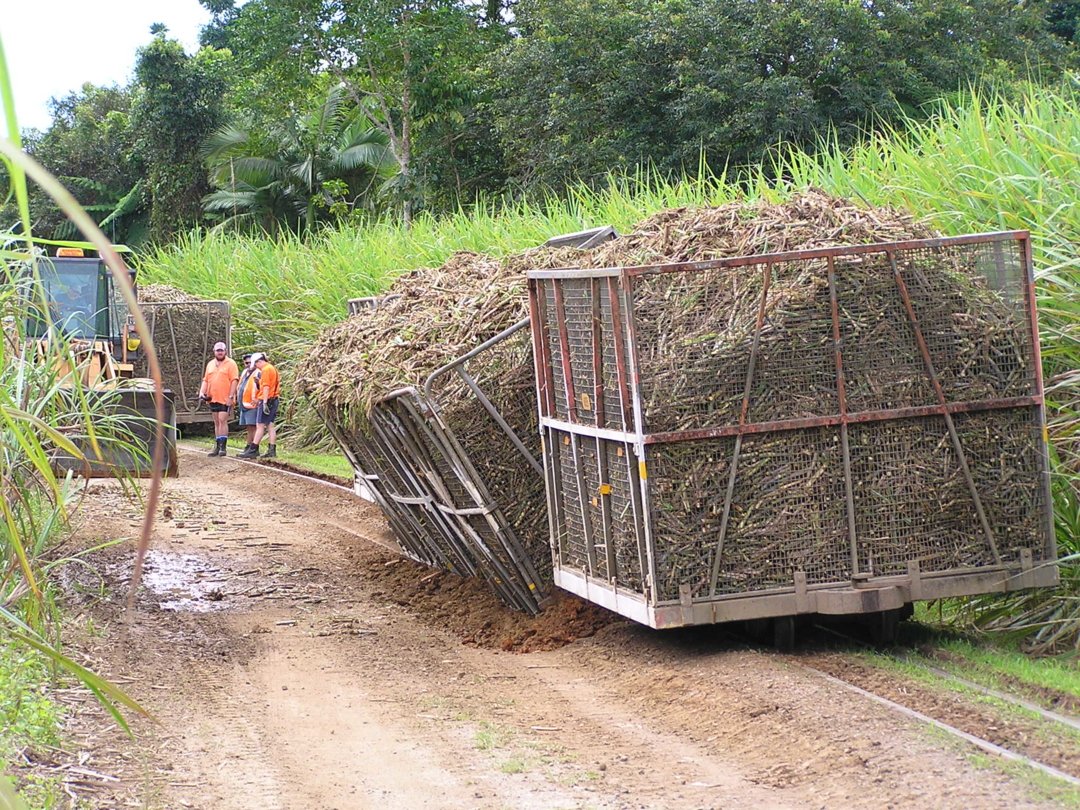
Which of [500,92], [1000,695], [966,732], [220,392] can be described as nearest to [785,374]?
[1000,695]

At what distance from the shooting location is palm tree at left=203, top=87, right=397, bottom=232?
36594 millimetres

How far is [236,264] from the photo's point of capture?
27.6 metres

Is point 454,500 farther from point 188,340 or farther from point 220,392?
point 188,340

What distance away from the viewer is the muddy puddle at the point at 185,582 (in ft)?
34.8

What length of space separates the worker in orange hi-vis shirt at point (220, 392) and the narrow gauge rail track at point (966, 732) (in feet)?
51.5

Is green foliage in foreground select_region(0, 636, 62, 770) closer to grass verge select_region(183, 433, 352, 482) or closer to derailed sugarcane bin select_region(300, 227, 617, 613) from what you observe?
derailed sugarcane bin select_region(300, 227, 617, 613)

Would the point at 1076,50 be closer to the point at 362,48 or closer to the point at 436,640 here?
the point at 362,48

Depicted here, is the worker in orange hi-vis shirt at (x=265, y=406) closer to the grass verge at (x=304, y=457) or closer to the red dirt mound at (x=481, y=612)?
the grass verge at (x=304, y=457)

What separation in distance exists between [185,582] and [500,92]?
63.0ft

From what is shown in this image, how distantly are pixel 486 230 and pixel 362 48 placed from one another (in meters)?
14.6

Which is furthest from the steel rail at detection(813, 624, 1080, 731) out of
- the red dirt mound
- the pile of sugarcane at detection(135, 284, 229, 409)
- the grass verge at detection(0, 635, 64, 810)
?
the pile of sugarcane at detection(135, 284, 229, 409)

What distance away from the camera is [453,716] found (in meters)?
7.07

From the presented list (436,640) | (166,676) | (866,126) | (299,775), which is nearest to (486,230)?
(866,126)

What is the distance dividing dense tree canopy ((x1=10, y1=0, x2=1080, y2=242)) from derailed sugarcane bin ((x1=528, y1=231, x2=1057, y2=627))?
8324 mm
